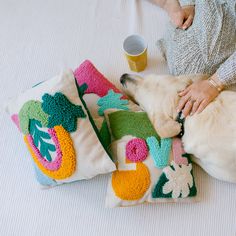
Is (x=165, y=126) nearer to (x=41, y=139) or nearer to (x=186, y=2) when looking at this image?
(x=41, y=139)

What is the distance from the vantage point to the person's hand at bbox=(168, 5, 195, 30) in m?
1.08

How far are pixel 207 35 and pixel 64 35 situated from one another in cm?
54

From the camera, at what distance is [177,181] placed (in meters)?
0.93

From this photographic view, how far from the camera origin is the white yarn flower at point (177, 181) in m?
0.92

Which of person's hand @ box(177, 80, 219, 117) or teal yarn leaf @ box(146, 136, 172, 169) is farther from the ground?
person's hand @ box(177, 80, 219, 117)

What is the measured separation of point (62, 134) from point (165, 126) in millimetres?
275

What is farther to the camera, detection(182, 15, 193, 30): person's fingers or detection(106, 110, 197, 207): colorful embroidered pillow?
detection(182, 15, 193, 30): person's fingers

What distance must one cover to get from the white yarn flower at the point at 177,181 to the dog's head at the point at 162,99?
93mm

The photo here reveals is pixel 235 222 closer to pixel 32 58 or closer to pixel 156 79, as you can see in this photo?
pixel 156 79

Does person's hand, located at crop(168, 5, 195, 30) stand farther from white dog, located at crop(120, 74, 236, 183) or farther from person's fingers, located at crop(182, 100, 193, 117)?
person's fingers, located at crop(182, 100, 193, 117)

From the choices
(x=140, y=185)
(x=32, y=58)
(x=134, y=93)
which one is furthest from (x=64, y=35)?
(x=140, y=185)

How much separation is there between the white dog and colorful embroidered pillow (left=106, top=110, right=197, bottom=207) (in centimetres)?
4

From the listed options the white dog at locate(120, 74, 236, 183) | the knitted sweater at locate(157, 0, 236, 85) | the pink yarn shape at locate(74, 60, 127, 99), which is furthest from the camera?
the pink yarn shape at locate(74, 60, 127, 99)

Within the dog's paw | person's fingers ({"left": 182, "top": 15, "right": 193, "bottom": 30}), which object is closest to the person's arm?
person's fingers ({"left": 182, "top": 15, "right": 193, "bottom": 30})
